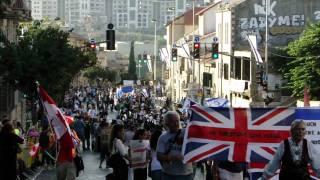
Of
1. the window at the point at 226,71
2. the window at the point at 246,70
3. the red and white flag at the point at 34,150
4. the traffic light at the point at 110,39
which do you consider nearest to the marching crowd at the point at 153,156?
the red and white flag at the point at 34,150

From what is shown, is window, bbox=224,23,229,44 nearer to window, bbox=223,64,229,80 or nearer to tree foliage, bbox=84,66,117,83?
window, bbox=223,64,229,80

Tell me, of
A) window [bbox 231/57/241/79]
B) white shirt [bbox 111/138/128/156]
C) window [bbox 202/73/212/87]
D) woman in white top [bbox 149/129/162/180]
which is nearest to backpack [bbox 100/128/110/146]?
white shirt [bbox 111/138/128/156]

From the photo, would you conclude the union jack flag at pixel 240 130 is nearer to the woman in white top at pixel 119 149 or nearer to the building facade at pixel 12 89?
the woman in white top at pixel 119 149

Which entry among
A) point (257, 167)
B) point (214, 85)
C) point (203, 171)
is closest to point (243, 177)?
point (257, 167)

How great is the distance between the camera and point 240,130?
11609 millimetres

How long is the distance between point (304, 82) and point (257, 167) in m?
40.5

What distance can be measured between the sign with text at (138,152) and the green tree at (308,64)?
3652 cm

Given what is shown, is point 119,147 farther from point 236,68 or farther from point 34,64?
point 236,68

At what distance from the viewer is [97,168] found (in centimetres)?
2455

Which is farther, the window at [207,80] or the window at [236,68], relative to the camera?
the window at [207,80]

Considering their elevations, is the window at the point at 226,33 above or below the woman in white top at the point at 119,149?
above

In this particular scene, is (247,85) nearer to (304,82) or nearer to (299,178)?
(304,82)

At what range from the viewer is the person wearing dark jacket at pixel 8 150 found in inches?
616

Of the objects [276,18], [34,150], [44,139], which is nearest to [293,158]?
[44,139]
